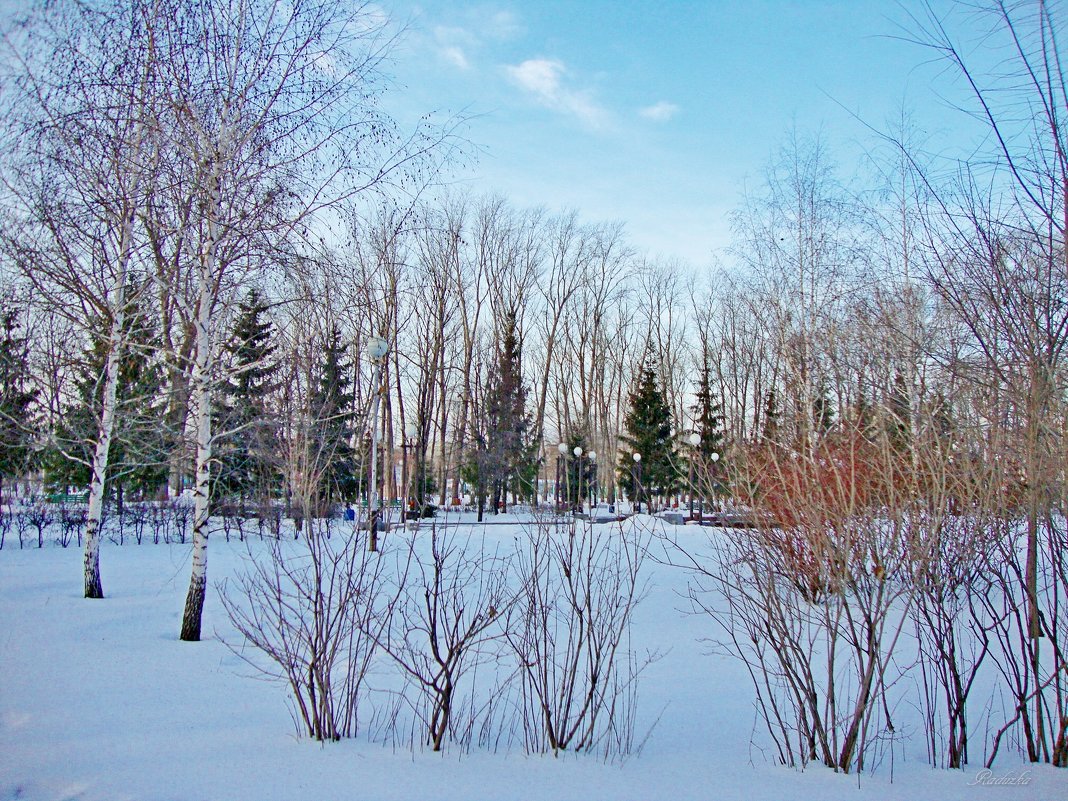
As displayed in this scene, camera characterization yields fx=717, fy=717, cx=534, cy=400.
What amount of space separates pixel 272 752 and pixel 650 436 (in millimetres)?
29182

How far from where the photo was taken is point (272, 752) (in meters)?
3.62

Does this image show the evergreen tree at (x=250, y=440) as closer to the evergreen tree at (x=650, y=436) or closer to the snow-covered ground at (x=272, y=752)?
the snow-covered ground at (x=272, y=752)

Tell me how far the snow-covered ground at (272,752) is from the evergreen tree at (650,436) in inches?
1006

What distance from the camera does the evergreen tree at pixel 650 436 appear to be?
32.1m

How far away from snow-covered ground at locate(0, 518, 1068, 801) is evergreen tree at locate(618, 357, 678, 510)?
2556 cm

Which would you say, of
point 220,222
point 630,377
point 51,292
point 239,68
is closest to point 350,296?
point 220,222

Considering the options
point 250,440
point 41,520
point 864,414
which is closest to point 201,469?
point 864,414

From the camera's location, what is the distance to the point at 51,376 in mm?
9016

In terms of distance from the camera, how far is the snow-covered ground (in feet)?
10.6

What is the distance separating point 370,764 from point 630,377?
3431 centimetres

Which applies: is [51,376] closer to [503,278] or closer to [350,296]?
[350,296]

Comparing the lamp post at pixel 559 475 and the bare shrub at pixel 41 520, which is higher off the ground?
the lamp post at pixel 559 475

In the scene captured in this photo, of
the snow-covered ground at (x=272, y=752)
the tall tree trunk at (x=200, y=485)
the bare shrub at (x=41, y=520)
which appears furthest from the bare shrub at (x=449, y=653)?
the bare shrub at (x=41, y=520)

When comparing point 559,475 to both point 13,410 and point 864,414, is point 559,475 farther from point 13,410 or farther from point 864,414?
point 13,410
